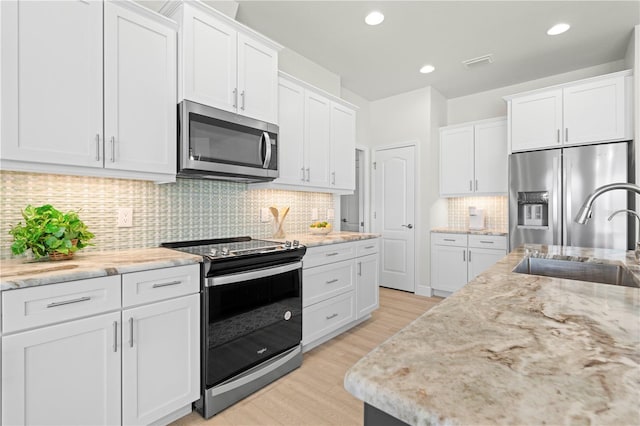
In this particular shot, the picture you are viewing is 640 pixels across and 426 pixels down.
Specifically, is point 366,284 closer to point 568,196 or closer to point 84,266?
point 568,196

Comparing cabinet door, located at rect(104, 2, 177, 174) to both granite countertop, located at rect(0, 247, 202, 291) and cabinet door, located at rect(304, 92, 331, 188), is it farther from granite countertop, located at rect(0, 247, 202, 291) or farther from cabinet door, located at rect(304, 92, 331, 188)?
cabinet door, located at rect(304, 92, 331, 188)

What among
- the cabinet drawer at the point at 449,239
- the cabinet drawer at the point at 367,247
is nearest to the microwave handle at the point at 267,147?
the cabinet drawer at the point at 367,247

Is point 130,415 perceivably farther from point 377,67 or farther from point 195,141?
point 377,67

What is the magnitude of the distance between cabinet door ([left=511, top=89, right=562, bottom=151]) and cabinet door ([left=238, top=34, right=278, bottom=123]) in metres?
2.91

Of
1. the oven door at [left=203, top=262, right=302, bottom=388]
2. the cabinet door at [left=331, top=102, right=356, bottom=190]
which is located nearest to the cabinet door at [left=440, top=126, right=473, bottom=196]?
the cabinet door at [left=331, top=102, right=356, bottom=190]

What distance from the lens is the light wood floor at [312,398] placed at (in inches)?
71.8

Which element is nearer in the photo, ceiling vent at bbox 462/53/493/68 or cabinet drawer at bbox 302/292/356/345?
cabinet drawer at bbox 302/292/356/345

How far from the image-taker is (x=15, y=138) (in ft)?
4.84

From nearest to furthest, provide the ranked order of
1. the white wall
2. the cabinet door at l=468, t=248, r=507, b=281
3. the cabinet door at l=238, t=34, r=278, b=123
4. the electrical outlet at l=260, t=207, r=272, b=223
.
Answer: the cabinet door at l=238, t=34, r=278, b=123 → the electrical outlet at l=260, t=207, r=272, b=223 → the white wall → the cabinet door at l=468, t=248, r=507, b=281

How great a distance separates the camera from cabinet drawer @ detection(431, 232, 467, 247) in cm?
420

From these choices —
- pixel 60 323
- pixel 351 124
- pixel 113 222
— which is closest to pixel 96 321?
pixel 60 323

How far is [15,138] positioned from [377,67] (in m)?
3.52

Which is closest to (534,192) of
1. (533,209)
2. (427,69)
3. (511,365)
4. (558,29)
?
(533,209)

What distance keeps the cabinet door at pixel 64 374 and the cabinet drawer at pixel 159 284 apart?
116 millimetres
